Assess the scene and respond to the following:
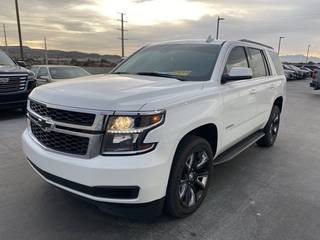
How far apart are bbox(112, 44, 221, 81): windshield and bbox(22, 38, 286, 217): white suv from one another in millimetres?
23

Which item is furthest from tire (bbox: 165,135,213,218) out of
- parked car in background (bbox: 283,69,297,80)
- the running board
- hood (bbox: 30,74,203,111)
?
parked car in background (bbox: 283,69,297,80)

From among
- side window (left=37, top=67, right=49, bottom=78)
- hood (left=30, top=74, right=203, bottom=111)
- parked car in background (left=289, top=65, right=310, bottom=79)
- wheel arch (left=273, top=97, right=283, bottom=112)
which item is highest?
hood (left=30, top=74, right=203, bottom=111)

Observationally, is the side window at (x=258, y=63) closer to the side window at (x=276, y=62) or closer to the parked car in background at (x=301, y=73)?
the side window at (x=276, y=62)

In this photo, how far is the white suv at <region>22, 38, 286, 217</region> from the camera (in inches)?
88.6

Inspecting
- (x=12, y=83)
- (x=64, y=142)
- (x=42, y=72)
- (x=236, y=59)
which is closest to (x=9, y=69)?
(x=12, y=83)

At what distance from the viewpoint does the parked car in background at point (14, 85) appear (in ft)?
23.5

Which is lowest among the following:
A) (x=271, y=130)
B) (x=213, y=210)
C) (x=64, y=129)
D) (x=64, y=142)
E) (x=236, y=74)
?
(x=213, y=210)

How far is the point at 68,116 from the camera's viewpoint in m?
2.39

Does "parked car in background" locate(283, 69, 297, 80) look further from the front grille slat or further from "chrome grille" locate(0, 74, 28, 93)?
the front grille slat

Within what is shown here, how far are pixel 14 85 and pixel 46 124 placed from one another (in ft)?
18.8

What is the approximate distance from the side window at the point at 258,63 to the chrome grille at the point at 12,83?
612 centimetres

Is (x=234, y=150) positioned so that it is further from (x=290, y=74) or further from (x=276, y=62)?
(x=290, y=74)

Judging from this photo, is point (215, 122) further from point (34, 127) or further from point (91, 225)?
point (34, 127)

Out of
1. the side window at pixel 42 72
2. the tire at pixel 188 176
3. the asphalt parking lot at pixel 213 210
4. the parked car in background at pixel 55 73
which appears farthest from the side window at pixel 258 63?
the side window at pixel 42 72
